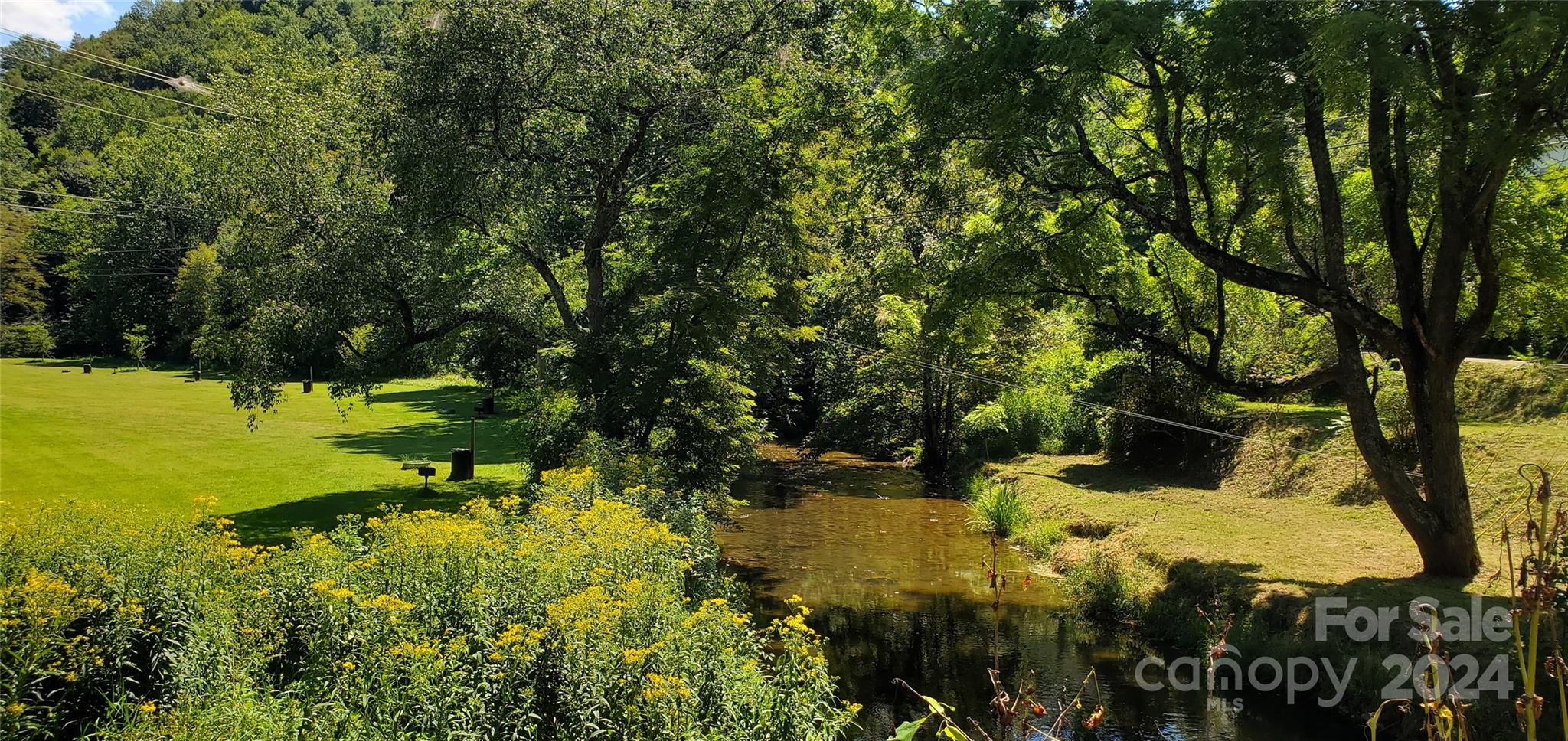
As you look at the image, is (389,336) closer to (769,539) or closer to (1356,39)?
(769,539)

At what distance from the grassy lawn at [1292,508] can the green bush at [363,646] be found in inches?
304

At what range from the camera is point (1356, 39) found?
799 cm

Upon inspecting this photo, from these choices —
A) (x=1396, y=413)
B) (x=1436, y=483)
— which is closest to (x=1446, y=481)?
(x=1436, y=483)

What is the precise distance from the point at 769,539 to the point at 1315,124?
1126cm

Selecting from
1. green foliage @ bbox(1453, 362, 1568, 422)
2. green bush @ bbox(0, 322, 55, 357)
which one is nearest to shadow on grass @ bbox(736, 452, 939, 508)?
green foliage @ bbox(1453, 362, 1568, 422)

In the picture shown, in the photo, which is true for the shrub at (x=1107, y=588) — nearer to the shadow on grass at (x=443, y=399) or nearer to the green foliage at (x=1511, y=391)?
the green foliage at (x=1511, y=391)

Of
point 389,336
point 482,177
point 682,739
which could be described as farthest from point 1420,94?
point 389,336

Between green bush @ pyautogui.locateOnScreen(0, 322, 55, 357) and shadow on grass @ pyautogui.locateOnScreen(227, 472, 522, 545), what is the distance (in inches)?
1995

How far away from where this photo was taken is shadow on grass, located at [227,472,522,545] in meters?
14.8

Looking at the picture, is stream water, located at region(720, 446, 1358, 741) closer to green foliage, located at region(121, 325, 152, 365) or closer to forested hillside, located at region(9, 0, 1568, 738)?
forested hillside, located at region(9, 0, 1568, 738)

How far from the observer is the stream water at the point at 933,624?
901cm

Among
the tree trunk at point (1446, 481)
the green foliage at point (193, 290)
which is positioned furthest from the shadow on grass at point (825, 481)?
the green foliage at point (193, 290)

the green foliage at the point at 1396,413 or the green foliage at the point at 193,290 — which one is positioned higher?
the green foliage at the point at 193,290

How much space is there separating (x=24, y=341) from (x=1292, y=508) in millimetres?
68945
